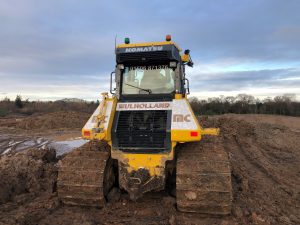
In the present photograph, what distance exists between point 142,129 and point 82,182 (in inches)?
55.5

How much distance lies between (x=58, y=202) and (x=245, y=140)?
9.17 meters

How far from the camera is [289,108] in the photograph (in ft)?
102

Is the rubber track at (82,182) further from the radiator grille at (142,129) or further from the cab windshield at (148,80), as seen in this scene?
the cab windshield at (148,80)

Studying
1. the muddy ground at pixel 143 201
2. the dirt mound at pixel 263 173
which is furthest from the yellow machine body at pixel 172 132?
the dirt mound at pixel 263 173

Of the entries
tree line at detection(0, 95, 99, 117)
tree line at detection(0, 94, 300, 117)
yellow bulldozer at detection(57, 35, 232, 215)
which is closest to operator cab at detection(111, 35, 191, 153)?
yellow bulldozer at detection(57, 35, 232, 215)

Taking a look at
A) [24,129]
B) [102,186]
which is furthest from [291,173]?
[24,129]

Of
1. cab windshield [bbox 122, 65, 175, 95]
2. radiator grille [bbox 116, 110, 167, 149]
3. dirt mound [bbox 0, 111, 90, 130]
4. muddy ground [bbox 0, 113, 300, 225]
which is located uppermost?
cab windshield [bbox 122, 65, 175, 95]

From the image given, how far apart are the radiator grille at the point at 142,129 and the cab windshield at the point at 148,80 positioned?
0.66 metres

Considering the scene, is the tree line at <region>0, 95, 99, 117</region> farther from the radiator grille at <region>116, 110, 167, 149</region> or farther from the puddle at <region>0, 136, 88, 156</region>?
the radiator grille at <region>116, 110, 167, 149</region>

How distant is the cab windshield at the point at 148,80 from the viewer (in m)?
7.00

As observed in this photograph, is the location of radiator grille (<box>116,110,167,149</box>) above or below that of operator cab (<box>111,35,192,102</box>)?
below

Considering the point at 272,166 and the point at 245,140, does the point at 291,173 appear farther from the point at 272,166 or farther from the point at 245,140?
the point at 245,140

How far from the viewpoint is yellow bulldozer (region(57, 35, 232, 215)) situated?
5637 mm

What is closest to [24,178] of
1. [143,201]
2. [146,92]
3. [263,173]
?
[143,201]
